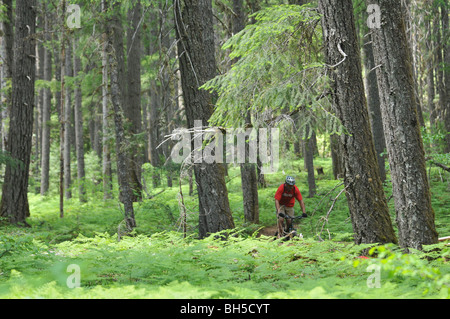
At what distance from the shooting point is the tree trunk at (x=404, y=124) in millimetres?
5383

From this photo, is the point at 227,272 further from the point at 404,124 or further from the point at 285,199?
the point at 285,199

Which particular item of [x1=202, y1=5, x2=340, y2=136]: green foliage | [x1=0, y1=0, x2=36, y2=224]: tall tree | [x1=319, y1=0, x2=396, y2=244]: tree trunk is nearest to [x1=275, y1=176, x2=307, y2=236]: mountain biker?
[x1=319, y1=0, x2=396, y2=244]: tree trunk

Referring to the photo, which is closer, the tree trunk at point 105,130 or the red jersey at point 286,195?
the red jersey at point 286,195

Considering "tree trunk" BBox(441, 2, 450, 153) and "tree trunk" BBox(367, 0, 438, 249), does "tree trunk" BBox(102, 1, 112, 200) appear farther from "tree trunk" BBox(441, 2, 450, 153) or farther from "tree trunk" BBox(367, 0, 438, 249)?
"tree trunk" BBox(441, 2, 450, 153)

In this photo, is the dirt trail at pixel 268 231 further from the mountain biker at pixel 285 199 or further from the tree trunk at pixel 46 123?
the tree trunk at pixel 46 123

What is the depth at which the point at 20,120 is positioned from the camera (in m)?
11.5

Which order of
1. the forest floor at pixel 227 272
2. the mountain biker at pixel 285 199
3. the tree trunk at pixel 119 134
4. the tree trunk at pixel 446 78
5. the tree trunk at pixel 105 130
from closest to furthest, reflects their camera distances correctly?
the forest floor at pixel 227 272 → the mountain biker at pixel 285 199 → the tree trunk at pixel 119 134 → the tree trunk at pixel 105 130 → the tree trunk at pixel 446 78

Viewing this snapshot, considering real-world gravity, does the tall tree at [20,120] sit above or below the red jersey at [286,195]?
above

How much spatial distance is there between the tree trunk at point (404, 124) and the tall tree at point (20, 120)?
9.99m

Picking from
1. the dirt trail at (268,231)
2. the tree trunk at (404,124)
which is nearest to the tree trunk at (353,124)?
the tree trunk at (404,124)

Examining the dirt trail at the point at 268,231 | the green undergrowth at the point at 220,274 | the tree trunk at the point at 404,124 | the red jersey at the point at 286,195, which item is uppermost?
the tree trunk at the point at 404,124

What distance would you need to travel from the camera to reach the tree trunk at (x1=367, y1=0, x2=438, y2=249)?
538 cm

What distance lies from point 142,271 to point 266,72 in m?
3.21

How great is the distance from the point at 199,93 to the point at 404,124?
11.1 feet
